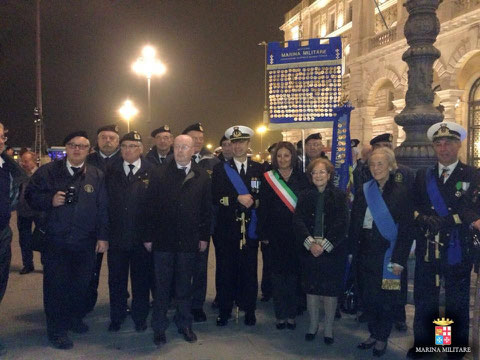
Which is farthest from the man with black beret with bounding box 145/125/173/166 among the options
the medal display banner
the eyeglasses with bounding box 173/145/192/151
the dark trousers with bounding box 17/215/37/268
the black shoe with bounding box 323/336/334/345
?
the black shoe with bounding box 323/336/334/345

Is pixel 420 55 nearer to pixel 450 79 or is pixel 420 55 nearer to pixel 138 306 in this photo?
pixel 138 306

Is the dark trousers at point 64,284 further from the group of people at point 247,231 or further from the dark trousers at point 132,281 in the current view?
the dark trousers at point 132,281

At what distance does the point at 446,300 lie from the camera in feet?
12.9

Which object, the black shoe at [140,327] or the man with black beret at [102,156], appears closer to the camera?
the black shoe at [140,327]

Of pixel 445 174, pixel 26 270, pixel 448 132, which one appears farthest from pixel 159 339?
pixel 26 270

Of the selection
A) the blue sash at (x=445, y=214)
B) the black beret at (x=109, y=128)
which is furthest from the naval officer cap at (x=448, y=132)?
the black beret at (x=109, y=128)

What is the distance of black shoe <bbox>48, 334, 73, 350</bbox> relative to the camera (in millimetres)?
4195

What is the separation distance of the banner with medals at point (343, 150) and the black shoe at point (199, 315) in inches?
96.1

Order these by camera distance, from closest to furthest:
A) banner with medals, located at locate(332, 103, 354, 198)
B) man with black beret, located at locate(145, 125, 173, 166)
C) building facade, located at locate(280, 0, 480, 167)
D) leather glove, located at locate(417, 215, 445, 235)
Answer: leather glove, located at locate(417, 215, 445, 235) → banner with medals, located at locate(332, 103, 354, 198) → man with black beret, located at locate(145, 125, 173, 166) → building facade, located at locate(280, 0, 480, 167)

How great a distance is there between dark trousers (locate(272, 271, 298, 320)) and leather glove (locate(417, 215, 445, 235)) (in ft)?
5.11

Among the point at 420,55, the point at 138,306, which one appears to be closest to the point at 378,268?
the point at 138,306

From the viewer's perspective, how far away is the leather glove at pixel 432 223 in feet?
12.4

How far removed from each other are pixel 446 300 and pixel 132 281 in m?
3.29

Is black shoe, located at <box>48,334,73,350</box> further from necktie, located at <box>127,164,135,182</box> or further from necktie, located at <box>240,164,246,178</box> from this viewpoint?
necktie, located at <box>240,164,246,178</box>
